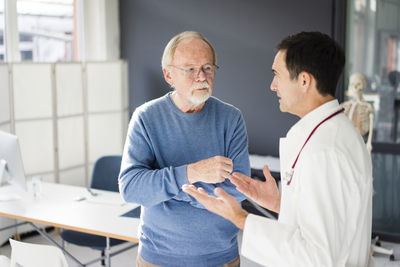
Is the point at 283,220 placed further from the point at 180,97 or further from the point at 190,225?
the point at 180,97

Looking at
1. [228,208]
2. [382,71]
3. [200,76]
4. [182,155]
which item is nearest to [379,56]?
[382,71]

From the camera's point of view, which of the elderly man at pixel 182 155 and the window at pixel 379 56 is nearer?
the elderly man at pixel 182 155

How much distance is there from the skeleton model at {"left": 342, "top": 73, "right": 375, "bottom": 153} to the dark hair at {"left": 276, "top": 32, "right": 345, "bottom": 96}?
11.0 feet

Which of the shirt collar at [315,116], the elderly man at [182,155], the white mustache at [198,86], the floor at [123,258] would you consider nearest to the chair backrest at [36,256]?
the elderly man at [182,155]

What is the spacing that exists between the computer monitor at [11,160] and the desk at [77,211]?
206mm

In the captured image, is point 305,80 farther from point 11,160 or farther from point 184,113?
point 11,160

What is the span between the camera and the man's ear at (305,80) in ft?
4.80

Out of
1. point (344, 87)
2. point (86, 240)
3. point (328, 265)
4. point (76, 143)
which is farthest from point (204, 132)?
point (76, 143)

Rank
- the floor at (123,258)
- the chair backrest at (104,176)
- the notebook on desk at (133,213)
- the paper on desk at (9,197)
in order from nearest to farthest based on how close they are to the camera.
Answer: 1. the notebook on desk at (133,213)
2. the paper on desk at (9,197)
3. the chair backrest at (104,176)
4. the floor at (123,258)

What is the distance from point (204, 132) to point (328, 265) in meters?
0.95

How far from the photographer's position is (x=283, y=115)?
5.39m

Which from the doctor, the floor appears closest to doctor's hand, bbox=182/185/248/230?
the doctor

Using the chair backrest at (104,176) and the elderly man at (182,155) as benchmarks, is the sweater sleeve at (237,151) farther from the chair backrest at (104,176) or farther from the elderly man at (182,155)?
the chair backrest at (104,176)

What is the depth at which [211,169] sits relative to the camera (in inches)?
73.6
